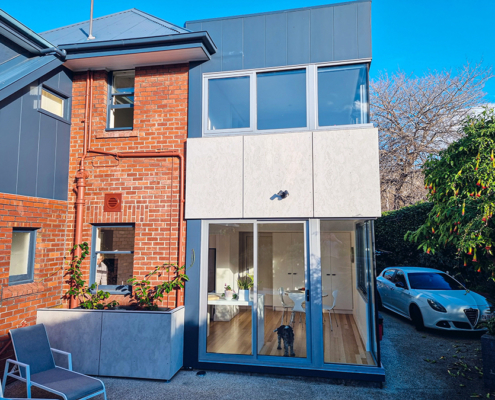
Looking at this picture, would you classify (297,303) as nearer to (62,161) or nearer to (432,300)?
(432,300)

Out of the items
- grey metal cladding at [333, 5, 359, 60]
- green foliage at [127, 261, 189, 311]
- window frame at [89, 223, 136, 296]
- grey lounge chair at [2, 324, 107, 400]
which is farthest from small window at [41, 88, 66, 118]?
grey metal cladding at [333, 5, 359, 60]

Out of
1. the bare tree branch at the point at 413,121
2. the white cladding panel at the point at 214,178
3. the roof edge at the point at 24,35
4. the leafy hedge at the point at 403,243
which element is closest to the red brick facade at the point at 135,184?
the white cladding panel at the point at 214,178

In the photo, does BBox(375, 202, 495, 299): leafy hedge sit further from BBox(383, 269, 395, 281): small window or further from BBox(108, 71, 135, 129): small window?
BBox(108, 71, 135, 129): small window

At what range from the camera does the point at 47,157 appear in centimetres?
608

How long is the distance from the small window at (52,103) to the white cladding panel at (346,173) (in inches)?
181

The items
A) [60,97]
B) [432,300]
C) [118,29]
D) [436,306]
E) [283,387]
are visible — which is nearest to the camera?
[283,387]

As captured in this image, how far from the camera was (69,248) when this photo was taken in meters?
6.37

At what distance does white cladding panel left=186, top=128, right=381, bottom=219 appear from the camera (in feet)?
18.4

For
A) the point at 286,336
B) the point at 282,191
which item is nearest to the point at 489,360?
the point at 286,336

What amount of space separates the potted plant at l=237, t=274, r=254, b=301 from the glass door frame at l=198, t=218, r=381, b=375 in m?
0.09

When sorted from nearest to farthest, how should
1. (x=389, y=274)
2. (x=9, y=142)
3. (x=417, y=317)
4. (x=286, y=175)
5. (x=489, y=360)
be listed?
(x=489, y=360)
(x=9, y=142)
(x=286, y=175)
(x=417, y=317)
(x=389, y=274)

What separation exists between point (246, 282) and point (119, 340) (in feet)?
7.03

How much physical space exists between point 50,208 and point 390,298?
27.5 ft

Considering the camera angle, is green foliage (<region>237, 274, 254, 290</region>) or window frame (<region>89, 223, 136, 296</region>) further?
window frame (<region>89, 223, 136, 296</region>)
